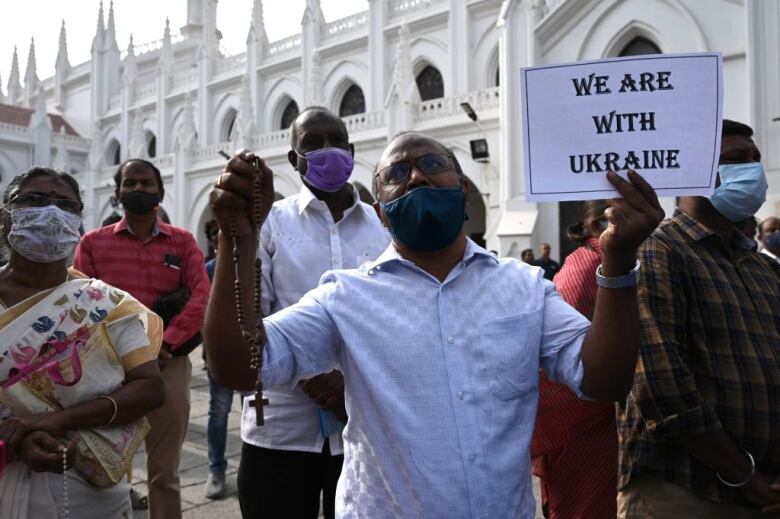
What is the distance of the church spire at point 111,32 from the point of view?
118ft

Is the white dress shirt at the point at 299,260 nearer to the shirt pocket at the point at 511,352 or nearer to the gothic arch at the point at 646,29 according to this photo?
the shirt pocket at the point at 511,352

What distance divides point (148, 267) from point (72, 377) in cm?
149

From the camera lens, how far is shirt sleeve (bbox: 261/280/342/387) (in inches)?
58.0

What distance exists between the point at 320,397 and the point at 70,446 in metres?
0.83

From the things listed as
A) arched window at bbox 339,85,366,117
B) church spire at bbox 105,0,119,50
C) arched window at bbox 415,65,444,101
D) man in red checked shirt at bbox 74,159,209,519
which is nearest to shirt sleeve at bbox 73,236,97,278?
man in red checked shirt at bbox 74,159,209,519

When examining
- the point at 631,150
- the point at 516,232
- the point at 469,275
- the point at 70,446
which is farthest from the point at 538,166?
the point at 516,232

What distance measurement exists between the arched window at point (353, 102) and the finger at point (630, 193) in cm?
2208

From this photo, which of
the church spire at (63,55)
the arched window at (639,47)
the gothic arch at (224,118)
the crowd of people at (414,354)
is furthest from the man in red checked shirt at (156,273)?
the church spire at (63,55)

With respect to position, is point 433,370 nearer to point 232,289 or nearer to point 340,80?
point 232,289

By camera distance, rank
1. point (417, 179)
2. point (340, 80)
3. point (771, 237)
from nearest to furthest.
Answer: point (417, 179)
point (771, 237)
point (340, 80)

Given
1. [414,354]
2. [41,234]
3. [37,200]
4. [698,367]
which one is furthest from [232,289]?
[698,367]

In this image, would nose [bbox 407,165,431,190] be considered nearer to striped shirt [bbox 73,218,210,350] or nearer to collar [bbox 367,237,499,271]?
collar [bbox 367,237,499,271]

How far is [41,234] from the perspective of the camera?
2152mm

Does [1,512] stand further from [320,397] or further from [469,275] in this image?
[469,275]
